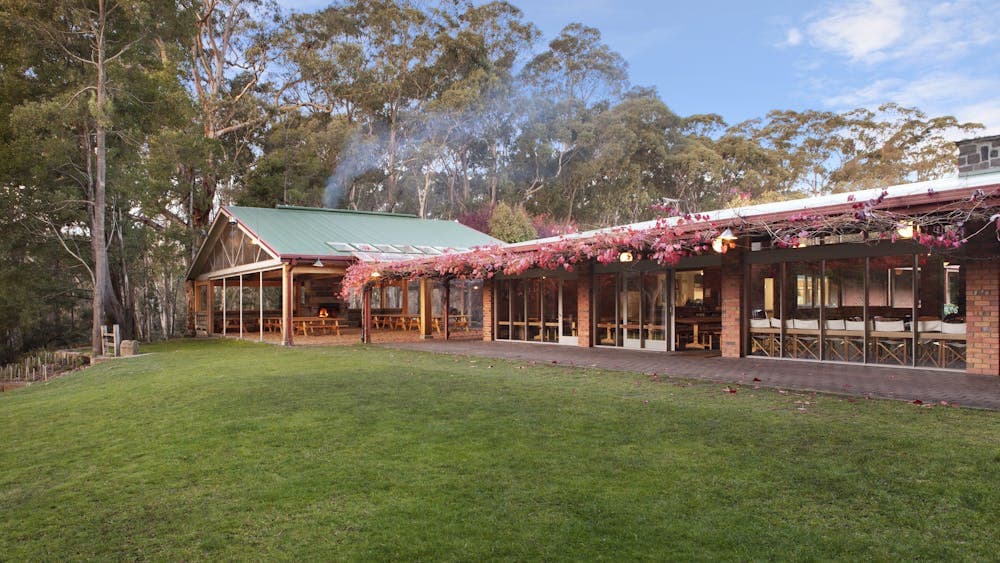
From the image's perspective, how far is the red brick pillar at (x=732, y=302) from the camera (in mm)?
12469

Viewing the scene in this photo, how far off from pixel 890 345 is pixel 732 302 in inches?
107

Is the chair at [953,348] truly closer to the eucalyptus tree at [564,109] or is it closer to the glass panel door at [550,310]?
the glass panel door at [550,310]

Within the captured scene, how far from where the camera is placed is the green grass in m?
3.65

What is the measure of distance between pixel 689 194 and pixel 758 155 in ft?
15.2

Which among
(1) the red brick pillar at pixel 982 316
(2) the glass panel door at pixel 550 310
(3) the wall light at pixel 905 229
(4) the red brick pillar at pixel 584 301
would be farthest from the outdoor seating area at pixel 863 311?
(2) the glass panel door at pixel 550 310

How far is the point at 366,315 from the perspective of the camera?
60.8 feet

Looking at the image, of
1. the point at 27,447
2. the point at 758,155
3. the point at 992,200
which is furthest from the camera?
the point at 758,155

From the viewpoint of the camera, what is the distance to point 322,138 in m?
30.2

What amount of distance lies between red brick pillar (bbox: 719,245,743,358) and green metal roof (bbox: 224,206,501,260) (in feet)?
33.4

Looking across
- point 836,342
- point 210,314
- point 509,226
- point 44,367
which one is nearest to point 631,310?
point 836,342

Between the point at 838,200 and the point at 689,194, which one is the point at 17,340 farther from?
the point at 689,194

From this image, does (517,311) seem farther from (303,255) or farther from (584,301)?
(303,255)

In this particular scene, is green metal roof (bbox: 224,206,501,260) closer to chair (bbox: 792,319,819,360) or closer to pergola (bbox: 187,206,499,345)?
pergola (bbox: 187,206,499,345)

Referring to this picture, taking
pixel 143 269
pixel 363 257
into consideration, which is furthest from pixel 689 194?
pixel 143 269
